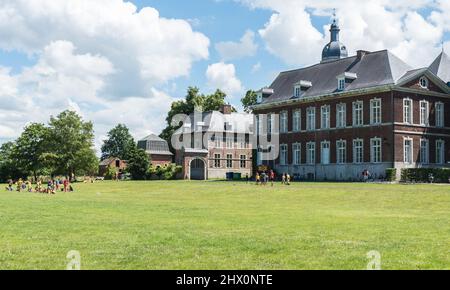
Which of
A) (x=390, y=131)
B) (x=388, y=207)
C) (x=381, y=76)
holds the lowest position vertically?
(x=388, y=207)

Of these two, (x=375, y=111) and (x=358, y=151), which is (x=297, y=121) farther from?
(x=375, y=111)

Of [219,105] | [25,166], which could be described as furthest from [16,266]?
[219,105]

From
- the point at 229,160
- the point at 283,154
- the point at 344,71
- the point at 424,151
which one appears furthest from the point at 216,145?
the point at 424,151

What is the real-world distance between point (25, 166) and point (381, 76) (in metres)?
55.2

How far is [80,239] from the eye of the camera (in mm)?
14672

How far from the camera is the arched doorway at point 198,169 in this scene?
289 feet

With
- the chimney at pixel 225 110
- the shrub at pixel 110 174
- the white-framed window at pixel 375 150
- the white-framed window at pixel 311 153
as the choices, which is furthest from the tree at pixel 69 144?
the white-framed window at pixel 375 150

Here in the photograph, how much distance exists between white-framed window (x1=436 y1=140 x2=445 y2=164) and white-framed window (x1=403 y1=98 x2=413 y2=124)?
16.4 feet

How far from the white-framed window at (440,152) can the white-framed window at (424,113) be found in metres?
2.74

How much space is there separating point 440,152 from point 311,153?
13.6 metres

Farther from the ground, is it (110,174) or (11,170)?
(11,170)

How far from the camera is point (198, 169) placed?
8862 centimetres

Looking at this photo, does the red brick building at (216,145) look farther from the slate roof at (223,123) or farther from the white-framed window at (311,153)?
the white-framed window at (311,153)
